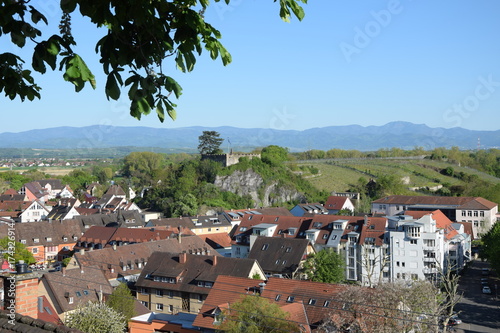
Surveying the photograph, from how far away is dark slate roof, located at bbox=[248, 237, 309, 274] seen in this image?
29438 mm

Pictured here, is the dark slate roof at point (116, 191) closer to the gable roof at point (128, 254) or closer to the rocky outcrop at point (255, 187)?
the rocky outcrop at point (255, 187)

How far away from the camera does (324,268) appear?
89.1 feet

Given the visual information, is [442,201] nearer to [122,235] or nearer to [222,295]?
[122,235]

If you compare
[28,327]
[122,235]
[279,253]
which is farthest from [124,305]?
[122,235]

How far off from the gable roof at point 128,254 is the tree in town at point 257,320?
449 inches

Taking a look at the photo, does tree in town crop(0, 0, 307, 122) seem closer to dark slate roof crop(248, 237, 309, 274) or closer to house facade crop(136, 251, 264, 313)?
house facade crop(136, 251, 264, 313)

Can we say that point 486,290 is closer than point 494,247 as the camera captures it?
Yes

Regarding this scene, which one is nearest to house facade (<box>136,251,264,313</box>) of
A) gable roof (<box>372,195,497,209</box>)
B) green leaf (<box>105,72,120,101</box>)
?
green leaf (<box>105,72,120,101</box>)

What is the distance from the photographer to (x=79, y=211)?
55.1 m

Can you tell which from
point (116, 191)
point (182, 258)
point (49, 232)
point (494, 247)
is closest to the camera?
point (182, 258)

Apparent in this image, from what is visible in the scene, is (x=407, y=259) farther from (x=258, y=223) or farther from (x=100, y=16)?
(x=100, y=16)

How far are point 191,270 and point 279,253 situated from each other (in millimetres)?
6771

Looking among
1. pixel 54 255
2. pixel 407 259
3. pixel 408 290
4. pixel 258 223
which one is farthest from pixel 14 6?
pixel 54 255

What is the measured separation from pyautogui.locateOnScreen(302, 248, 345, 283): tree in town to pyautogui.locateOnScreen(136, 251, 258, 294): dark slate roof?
3884 mm
